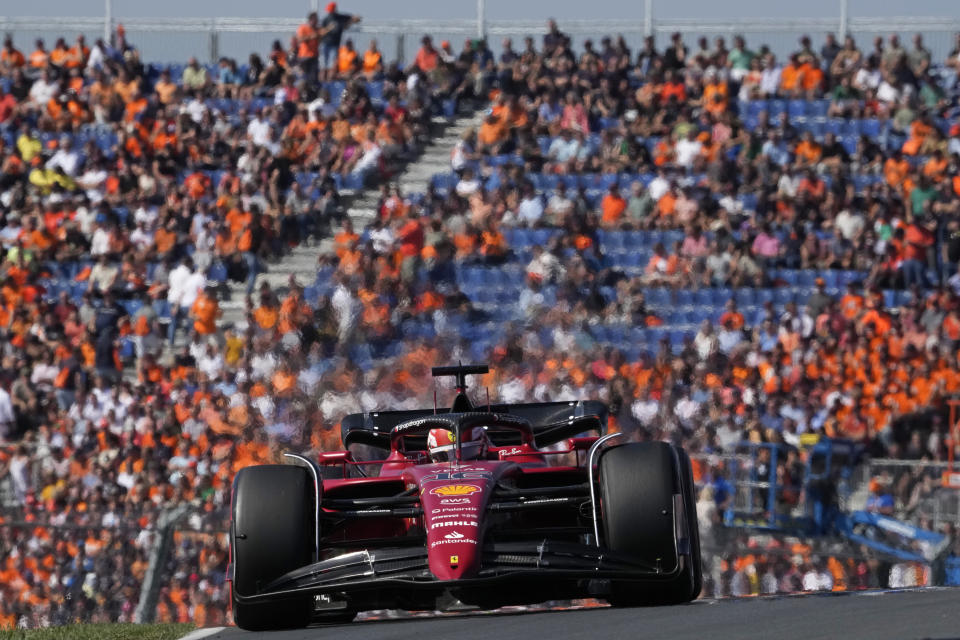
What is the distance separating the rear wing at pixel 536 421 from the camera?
37.8 ft

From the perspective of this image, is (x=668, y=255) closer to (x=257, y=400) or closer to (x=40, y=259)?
(x=257, y=400)

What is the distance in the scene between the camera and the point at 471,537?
845cm

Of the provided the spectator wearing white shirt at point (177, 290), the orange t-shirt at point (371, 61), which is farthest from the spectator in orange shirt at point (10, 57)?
the spectator wearing white shirt at point (177, 290)

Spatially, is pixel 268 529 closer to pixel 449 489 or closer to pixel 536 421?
pixel 449 489

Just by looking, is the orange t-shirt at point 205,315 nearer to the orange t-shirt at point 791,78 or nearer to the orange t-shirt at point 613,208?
the orange t-shirt at point 613,208

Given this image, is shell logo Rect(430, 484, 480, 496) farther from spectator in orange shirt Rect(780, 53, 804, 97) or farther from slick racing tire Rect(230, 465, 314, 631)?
spectator in orange shirt Rect(780, 53, 804, 97)

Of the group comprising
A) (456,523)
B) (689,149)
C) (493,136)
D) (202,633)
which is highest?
(493,136)

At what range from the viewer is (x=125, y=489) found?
721 inches

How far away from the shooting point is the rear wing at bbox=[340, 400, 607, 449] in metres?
11.5

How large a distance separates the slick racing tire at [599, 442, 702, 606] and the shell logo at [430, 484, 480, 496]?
0.67 m

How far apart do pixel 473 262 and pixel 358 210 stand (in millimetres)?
2766

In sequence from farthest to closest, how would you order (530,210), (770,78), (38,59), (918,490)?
(38,59), (770,78), (530,210), (918,490)

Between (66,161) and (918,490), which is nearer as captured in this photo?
(918,490)

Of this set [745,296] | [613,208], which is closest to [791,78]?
[613,208]
